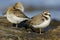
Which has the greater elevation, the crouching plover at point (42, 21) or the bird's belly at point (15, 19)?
the crouching plover at point (42, 21)

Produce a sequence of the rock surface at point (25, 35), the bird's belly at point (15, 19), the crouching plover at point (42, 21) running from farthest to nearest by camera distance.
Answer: the bird's belly at point (15, 19) < the crouching plover at point (42, 21) < the rock surface at point (25, 35)

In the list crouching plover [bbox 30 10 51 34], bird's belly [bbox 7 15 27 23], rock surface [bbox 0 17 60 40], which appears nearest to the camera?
rock surface [bbox 0 17 60 40]

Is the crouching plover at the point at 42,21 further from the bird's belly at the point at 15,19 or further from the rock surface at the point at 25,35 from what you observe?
the bird's belly at the point at 15,19

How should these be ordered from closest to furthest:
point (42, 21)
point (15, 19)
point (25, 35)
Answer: point (25, 35) < point (42, 21) < point (15, 19)

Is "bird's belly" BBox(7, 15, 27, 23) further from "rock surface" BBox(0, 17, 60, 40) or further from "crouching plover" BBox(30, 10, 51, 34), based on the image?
"crouching plover" BBox(30, 10, 51, 34)

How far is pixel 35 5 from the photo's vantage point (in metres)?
21.5

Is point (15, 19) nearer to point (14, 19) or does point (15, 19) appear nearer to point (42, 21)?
point (14, 19)

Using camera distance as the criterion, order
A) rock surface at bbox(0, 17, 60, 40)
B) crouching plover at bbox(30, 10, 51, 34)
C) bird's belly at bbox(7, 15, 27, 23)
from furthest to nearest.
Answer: bird's belly at bbox(7, 15, 27, 23)
crouching plover at bbox(30, 10, 51, 34)
rock surface at bbox(0, 17, 60, 40)

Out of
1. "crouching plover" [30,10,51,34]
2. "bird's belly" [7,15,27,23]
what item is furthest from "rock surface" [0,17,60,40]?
"bird's belly" [7,15,27,23]

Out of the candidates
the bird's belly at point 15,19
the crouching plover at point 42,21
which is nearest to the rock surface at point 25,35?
the crouching plover at point 42,21

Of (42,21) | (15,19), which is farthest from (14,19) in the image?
(42,21)

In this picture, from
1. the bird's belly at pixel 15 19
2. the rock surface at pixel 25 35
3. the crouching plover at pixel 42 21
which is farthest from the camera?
the bird's belly at pixel 15 19

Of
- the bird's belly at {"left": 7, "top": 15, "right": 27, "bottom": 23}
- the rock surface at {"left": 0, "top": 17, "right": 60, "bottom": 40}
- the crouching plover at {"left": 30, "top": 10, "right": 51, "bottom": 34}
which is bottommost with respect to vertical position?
the rock surface at {"left": 0, "top": 17, "right": 60, "bottom": 40}

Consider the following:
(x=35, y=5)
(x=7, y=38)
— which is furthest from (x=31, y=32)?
(x=35, y=5)
